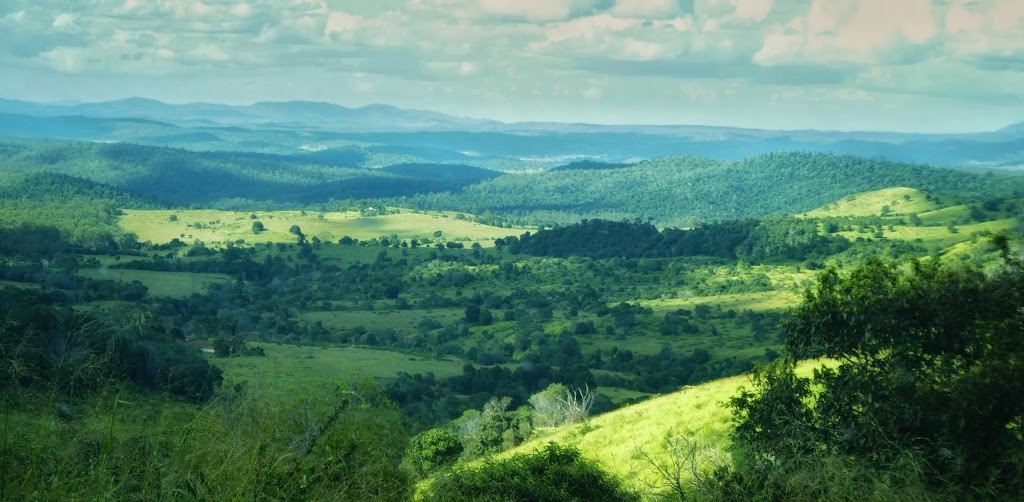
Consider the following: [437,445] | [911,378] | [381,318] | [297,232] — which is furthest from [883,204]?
[911,378]

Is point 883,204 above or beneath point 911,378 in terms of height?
beneath

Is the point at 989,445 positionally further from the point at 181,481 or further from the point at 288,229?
the point at 288,229

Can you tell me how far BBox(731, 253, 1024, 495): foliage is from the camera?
1313cm

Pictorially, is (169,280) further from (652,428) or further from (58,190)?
(652,428)

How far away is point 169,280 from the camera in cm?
10200

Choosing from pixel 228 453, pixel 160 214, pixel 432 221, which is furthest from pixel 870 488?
pixel 432 221

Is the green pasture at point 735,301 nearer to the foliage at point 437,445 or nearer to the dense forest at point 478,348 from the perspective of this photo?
the dense forest at point 478,348

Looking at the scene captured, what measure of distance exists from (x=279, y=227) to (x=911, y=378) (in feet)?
535

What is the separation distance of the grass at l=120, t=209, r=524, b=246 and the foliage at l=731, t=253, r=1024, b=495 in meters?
140

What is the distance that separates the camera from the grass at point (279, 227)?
154250 mm

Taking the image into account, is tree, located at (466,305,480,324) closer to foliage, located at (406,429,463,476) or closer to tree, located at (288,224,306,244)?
tree, located at (288,224,306,244)

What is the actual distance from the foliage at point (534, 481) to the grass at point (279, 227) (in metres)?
142

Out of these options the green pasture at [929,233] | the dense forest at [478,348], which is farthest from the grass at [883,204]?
the green pasture at [929,233]

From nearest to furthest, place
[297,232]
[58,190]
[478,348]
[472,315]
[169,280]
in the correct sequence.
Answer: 1. [478,348]
2. [169,280]
3. [472,315]
4. [297,232]
5. [58,190]
